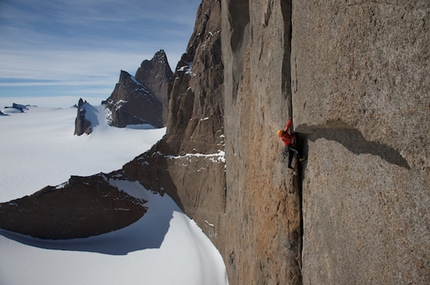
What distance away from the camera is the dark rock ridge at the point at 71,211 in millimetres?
28094

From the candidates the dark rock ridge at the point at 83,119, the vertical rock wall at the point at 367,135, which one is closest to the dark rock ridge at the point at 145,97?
the dark rock ridge at the point at 83,119

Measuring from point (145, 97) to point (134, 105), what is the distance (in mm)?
2972

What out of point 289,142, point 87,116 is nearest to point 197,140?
point 289,142

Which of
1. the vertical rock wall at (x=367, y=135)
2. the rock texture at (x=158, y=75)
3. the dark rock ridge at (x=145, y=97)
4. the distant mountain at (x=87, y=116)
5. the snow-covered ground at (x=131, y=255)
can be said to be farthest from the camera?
the distant mountain at (x=87, y=116)

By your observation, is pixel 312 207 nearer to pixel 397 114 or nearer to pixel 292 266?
pixel 292 266

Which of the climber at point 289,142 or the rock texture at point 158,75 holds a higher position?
the rock texture at point 158,75

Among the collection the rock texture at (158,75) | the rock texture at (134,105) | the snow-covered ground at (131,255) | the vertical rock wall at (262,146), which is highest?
the rock texture at (158,75)

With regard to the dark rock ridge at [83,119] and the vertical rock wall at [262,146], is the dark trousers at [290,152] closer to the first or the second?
the vertical rock wall at [262,146]

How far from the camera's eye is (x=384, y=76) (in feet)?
11.0

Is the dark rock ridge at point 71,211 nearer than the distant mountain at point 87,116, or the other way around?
the dark rock ridge at point 71,211

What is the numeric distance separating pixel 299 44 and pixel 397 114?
8.82 feet

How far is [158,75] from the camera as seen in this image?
2525 inches

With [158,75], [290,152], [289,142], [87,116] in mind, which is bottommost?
[290,152]

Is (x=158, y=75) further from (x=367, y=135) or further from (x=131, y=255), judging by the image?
(x=367, y=135)
